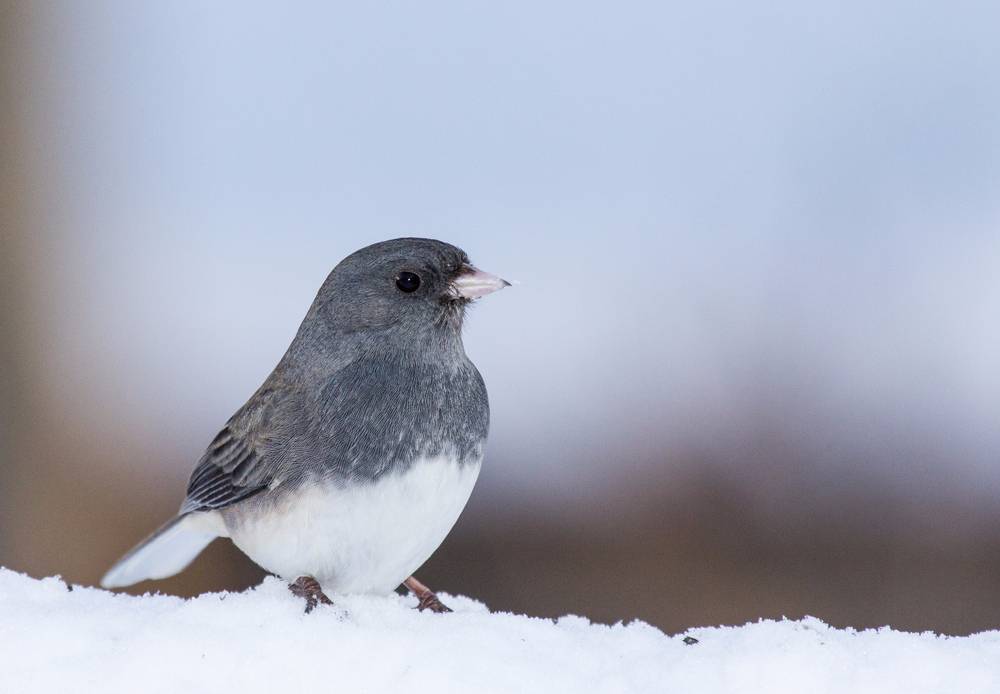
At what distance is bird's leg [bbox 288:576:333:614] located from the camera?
1452 mm

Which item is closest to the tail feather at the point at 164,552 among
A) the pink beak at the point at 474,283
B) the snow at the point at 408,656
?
the pink beak at the point at 474,283

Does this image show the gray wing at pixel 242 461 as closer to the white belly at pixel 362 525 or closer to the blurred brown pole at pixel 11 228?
the white belly at pixel 362 525

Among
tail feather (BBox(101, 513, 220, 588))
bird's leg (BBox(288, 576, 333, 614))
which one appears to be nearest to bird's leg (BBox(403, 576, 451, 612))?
bird's leg (BBox(288, 576, 333, 614))

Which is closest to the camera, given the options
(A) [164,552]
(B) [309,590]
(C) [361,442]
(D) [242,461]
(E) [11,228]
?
(B) [309,590]

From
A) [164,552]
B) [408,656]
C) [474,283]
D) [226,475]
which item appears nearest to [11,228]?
[164,552]

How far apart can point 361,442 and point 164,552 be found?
2.03 ft

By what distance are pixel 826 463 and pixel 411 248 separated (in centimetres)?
162

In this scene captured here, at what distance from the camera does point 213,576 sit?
2.91m

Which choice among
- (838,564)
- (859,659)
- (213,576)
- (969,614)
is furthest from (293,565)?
(969,614)

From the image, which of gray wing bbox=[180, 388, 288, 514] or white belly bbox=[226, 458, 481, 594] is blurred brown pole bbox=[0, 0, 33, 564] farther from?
white belly bbox=[226, 458, 481, 594]

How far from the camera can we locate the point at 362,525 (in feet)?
5.28

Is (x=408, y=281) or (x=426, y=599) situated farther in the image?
(x=408, y=281)

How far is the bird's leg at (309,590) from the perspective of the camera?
1452mm

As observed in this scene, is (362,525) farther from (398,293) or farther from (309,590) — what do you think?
(398,293)
